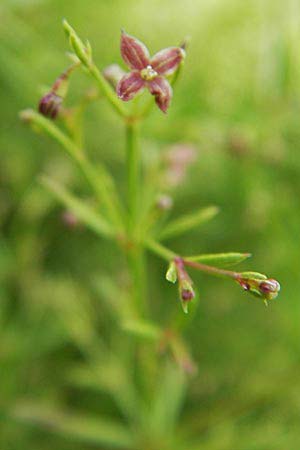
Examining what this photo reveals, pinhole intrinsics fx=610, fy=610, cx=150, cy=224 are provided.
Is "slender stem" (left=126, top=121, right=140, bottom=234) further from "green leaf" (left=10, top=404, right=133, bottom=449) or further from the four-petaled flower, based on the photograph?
"green leaf" (left=10, top=404, right=133, bottom=449)

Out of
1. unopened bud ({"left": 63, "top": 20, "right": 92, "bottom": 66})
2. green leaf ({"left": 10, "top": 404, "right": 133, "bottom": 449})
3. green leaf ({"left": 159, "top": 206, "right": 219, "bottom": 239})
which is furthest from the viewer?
green leaf ({"left": 10, "top": 404, "right": 133, "bottom": 449})

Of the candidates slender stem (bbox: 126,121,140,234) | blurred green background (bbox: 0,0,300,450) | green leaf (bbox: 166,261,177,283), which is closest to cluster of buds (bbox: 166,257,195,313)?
green leaf (bbox: 166,261,177,283)

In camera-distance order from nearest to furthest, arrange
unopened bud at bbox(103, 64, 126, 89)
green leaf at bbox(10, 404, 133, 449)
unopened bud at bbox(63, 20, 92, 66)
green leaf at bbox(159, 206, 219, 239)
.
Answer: unopened bud at bbox(63, 20, 92, 66) < unopened bud at bbox(103, 64, 126, 89) < green leaf at bbox(159, 206, 219, 239) < green leaf at bbox(10, 404, 133, 449)

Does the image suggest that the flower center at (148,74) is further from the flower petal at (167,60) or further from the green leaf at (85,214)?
the green leaf at (85,214)

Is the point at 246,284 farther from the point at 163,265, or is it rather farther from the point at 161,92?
the point at 163,265

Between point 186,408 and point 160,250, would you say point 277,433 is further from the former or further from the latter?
point 160,250

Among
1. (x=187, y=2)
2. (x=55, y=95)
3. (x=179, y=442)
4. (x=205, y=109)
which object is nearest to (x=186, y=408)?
(x=179, y=442)

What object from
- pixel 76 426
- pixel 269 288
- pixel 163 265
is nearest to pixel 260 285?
pixel 269 288
